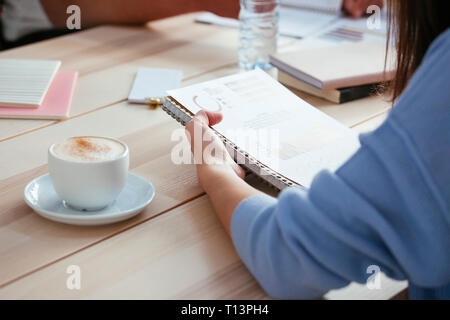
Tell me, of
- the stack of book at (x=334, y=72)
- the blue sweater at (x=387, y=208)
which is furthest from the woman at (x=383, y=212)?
the stack of book at (x=334, y=72)

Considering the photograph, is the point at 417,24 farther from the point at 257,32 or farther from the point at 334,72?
the point at 257,32

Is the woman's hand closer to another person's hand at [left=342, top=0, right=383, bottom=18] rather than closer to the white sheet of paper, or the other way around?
the white sheet of paper

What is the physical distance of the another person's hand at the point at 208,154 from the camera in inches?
30.5

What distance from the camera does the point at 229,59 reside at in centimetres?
135

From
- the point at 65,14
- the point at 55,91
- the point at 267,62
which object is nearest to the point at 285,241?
the point at 55,91

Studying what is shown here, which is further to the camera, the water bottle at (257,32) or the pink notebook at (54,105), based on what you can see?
the water bottle at (257,32)

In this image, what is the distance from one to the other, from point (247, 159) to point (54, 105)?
424mm

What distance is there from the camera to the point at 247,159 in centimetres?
82

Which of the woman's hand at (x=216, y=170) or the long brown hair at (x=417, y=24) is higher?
the long brown hair at (x=417, y=24)

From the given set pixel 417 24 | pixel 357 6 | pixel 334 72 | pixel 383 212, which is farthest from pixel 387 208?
pixel 357 6

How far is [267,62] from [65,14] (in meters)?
0.77

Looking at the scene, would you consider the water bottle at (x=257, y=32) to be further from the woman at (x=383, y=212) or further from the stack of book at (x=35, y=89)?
the woman at (x=383, y=212)

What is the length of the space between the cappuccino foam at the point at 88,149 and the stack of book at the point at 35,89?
0.32m
